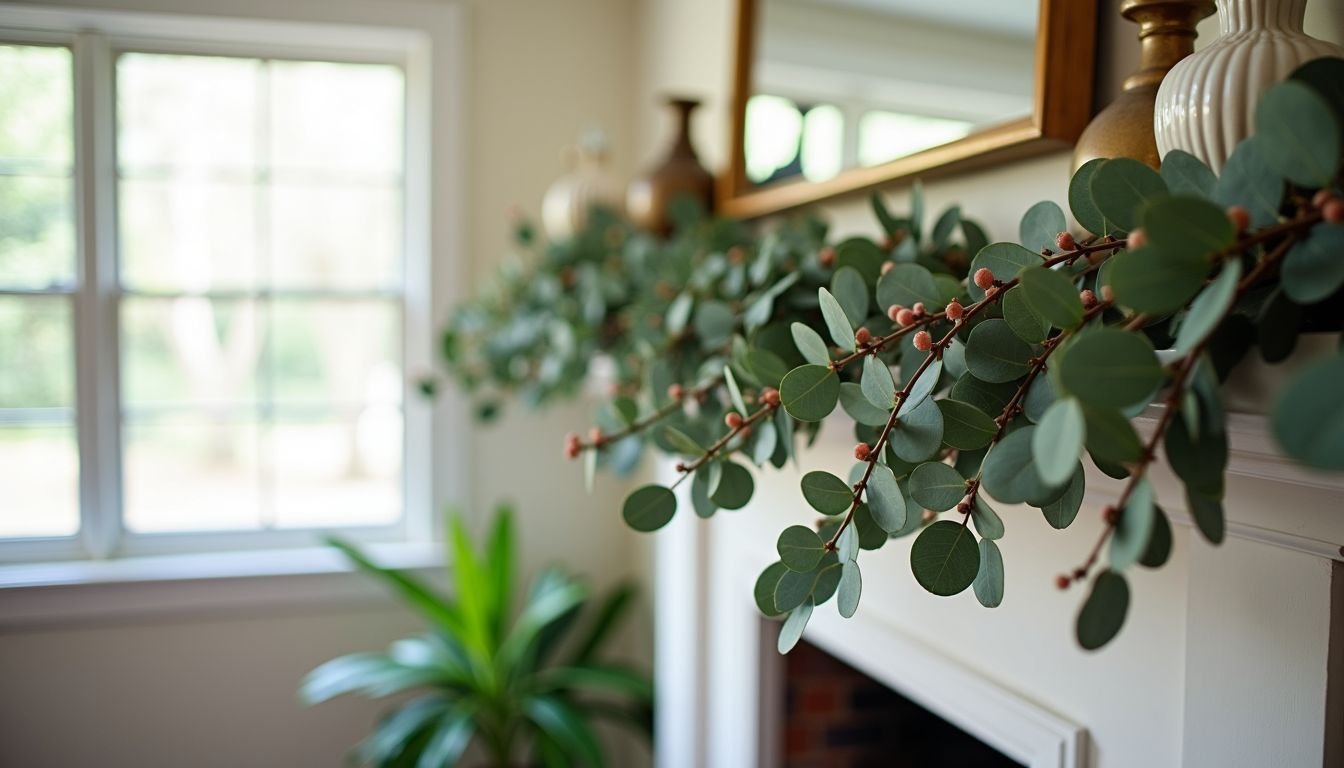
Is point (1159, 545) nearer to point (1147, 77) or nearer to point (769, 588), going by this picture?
point (769, 588)

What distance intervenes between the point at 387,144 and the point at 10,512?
1.30 metres

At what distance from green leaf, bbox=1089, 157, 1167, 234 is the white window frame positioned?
196cm

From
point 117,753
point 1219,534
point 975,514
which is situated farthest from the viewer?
point 117,753

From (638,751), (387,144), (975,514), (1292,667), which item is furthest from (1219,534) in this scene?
(387,144)

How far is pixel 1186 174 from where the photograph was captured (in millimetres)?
572

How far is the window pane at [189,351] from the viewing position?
90.4 inches

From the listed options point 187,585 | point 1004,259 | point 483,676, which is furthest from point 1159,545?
point 187,585

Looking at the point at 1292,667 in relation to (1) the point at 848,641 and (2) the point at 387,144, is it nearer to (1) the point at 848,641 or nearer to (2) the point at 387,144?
(1) the point at 848,641

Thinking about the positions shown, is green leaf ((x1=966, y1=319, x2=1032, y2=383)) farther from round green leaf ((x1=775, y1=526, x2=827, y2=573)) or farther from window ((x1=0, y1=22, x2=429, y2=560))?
window ((x1=0, y1=22, x2=429, y2=560))

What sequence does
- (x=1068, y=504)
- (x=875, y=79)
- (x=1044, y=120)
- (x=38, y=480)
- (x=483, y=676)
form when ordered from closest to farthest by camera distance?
(x=1068, y=504) → (x=1044, y=120) → (x=875, y=79) → (x=483, y=676) → (x=38, y=480)

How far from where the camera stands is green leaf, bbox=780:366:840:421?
65cm

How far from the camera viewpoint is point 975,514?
1.91 feet

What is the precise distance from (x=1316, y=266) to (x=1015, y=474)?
181 mm

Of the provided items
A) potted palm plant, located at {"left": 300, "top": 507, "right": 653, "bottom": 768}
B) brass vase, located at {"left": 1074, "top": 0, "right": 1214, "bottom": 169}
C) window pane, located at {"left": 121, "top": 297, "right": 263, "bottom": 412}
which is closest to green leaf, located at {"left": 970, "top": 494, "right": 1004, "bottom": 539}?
brass vase, located at {"left": 1074, "top": 0, "right": 1214, "bottom": 169}
